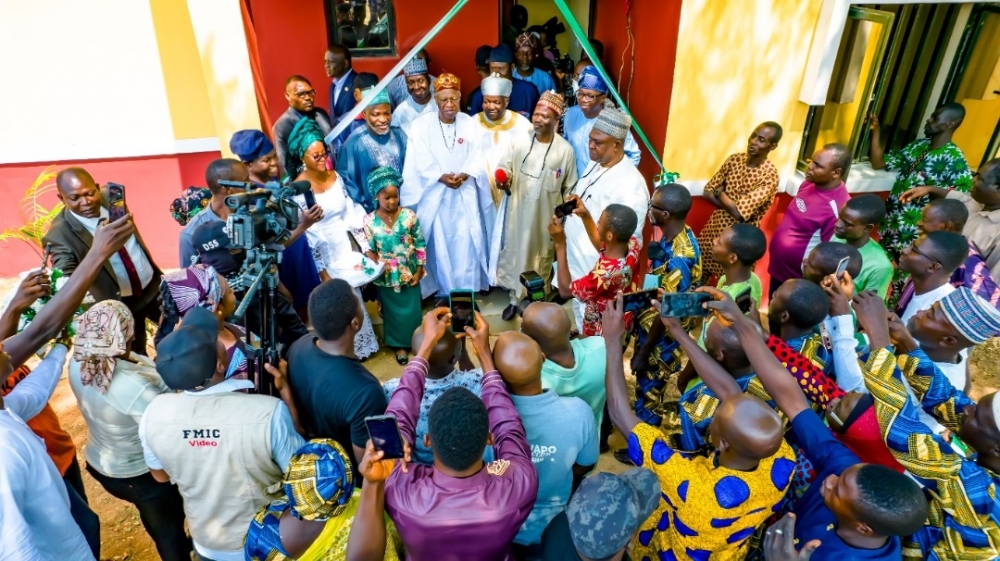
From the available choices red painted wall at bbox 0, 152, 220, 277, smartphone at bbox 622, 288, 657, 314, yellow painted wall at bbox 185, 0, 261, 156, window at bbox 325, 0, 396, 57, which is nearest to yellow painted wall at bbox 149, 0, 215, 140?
yellow painted wall at bbox 185, 0, 261, 156

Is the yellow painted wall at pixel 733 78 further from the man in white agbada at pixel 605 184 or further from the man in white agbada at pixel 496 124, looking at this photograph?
the man in white agbada at pixel 496 124

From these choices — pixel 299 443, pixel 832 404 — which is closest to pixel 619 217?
pixel 832 404

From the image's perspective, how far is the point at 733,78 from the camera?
4.70m

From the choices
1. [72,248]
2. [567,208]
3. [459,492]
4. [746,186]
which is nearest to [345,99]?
[72,248]

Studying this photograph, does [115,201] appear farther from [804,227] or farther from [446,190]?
[804,227]

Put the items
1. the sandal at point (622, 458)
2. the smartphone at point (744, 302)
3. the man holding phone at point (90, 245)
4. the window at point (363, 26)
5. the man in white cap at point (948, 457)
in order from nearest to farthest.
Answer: the man in white cap at point (948, 457)
the smartphone at point (744, 302)
the man holding phone at point (90, 245)
the sandal at point (622, 458)
the window at point (363, 26)

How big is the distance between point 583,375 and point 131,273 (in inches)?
113

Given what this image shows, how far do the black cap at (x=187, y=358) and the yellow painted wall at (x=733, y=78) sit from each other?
12.9 feet

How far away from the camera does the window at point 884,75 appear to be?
459 cm

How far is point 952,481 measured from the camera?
6.29 ft

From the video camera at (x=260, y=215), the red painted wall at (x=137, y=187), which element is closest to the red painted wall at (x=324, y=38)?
the red painted wall at (x=137, y=187)

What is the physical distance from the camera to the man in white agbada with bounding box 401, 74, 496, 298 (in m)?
4.98

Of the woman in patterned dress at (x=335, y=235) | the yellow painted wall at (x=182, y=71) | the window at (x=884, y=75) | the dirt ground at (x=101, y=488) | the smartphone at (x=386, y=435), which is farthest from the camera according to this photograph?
the yellow painted wall at (x=182, y=71)

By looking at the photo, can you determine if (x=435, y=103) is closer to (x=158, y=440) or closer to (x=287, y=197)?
(x=287, y=197)
